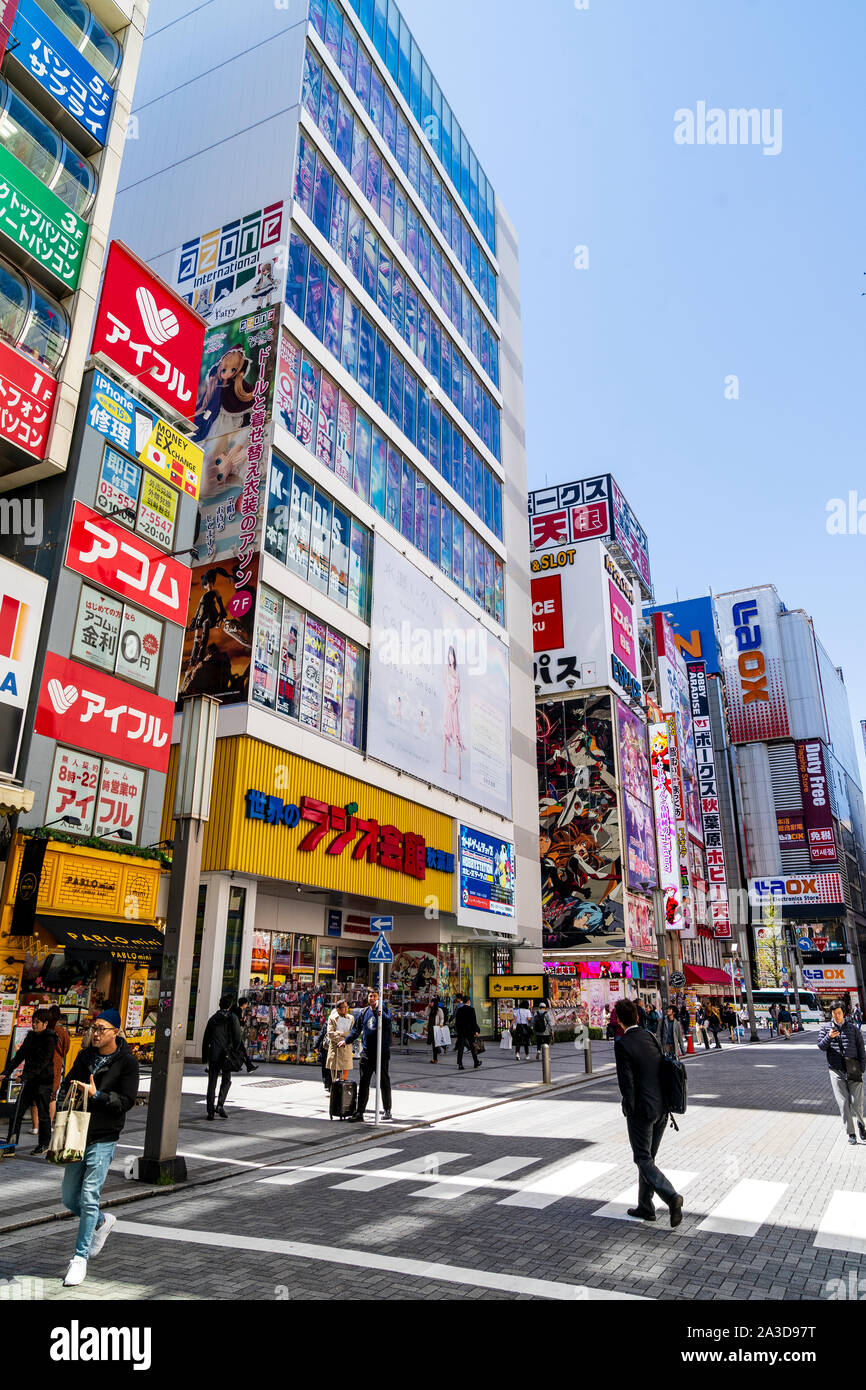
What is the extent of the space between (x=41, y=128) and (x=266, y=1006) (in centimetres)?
2208

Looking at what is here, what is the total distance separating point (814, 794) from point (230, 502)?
109538mm

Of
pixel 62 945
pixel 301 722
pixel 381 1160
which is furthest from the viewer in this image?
pixel 301 722

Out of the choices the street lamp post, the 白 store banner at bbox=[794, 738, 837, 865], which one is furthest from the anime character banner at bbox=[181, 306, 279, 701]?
the 白 store banner at bbox=[794, 738, 837, 865]

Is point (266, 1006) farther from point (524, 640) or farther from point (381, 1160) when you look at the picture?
point (524, 640)

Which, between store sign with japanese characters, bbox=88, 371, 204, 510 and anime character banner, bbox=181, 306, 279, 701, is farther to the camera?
anime character banner, bbox=181, 306, 279, 701

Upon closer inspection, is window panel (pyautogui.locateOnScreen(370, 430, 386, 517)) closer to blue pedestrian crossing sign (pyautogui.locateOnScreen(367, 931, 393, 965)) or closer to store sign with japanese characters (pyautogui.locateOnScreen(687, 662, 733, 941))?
blue pedestrian crossing sign (pyautogui.locateOnScreen(367, 931, 393, 965))

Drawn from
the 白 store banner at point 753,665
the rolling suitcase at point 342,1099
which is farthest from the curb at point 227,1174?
the 白 store banner at point 753,665

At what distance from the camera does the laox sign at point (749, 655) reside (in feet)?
407

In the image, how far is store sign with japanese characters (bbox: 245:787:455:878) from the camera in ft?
79.9

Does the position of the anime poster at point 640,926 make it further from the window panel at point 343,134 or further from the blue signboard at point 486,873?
the window panel at point 343,134

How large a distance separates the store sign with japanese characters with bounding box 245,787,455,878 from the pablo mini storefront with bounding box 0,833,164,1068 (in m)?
5.40

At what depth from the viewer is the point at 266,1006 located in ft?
80.8

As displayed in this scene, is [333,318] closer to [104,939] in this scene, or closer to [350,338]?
[350,338]
